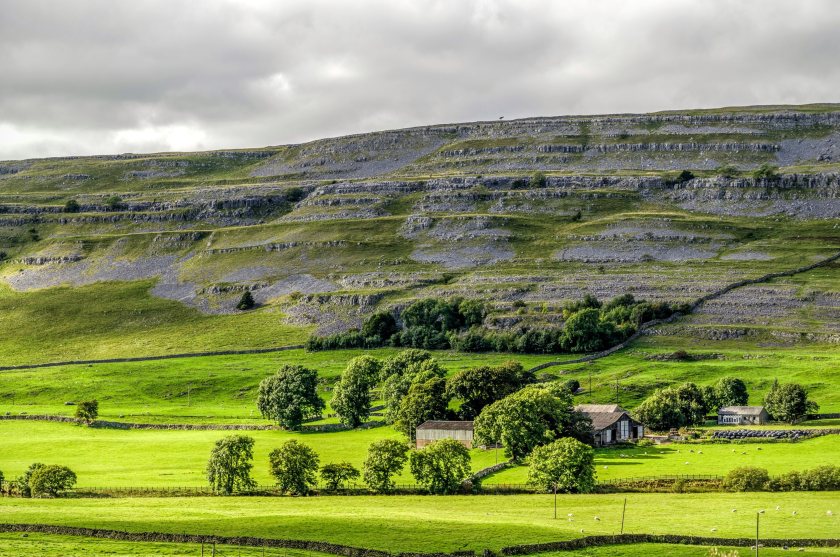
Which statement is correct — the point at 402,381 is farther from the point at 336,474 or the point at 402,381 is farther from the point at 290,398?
the point at 336,474

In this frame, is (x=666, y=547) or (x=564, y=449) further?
(x=564, y=449)

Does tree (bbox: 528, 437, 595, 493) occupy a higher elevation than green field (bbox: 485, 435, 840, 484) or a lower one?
higher

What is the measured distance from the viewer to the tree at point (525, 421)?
361 feet

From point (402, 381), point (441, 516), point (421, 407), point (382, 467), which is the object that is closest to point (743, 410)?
point (421, 407)

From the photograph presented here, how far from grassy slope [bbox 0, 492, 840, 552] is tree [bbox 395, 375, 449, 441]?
34.2m

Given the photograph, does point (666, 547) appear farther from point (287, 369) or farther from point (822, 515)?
point (287, 369)

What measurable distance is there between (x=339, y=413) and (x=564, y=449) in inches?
1867

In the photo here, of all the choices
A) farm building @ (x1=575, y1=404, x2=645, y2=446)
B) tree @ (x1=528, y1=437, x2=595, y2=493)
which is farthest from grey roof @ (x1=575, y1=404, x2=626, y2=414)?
tree @ (x1=528, y1=437, x2=595, y2=493)

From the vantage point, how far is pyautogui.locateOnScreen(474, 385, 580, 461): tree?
110 metres

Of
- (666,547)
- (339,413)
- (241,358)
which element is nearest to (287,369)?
(339,413)

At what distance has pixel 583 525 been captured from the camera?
77.2 meters

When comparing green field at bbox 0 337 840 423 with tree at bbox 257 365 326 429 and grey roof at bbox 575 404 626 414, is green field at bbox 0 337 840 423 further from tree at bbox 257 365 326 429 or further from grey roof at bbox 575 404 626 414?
grey roof at bbox 575 404 626 414

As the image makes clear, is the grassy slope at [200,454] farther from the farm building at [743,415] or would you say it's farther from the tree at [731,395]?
the tree at [731,395]

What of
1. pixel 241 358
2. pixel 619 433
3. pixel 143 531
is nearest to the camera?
pixel 143 531
